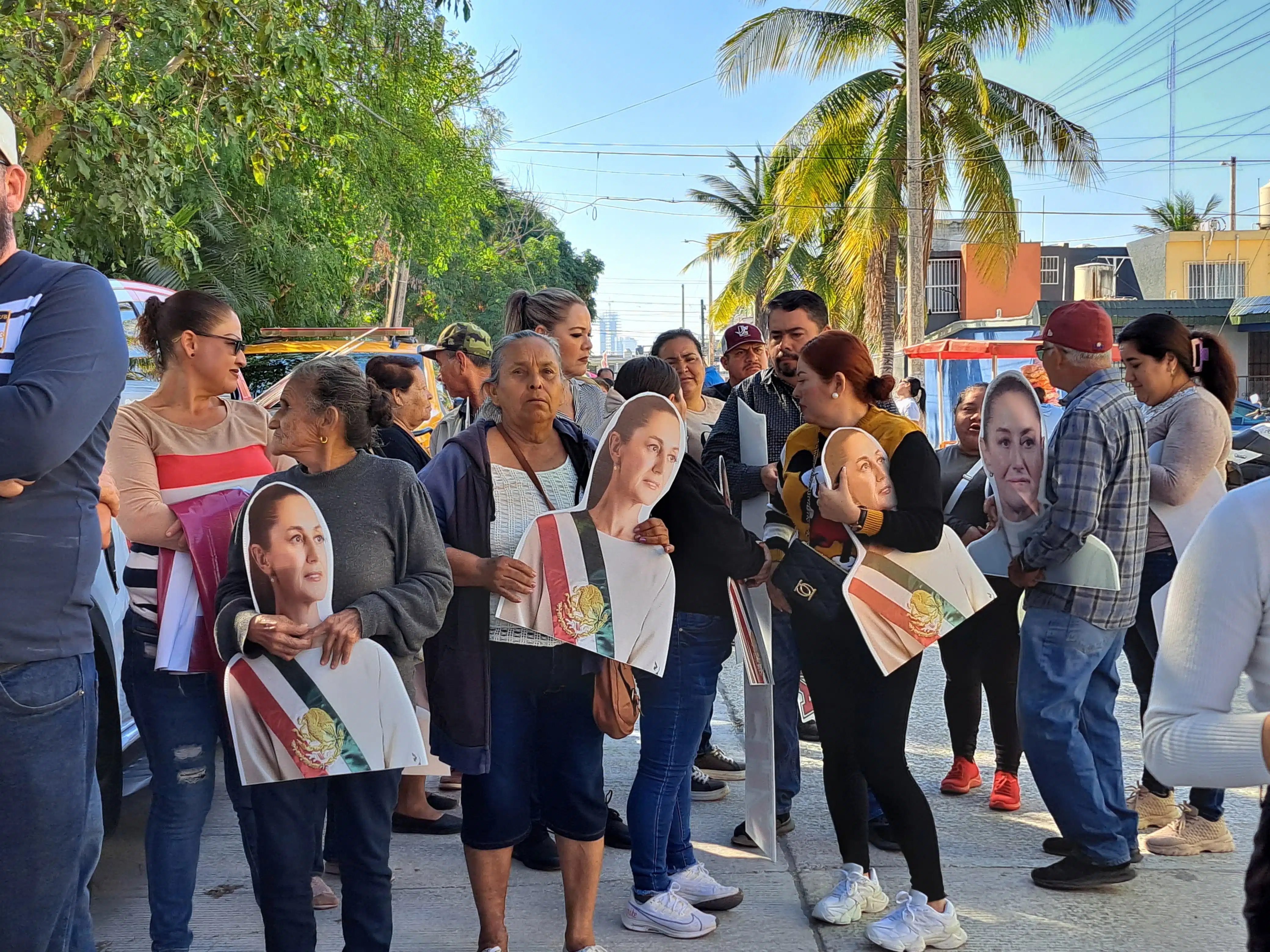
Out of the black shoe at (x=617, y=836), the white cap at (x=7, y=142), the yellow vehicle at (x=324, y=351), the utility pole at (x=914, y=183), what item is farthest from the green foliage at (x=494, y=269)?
the white cap at (x=7, y=142)

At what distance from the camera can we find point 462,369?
222 inches

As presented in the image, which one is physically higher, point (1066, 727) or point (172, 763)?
point (172, 763)

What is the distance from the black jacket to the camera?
3.28 meters

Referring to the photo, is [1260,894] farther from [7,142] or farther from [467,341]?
[467,341]

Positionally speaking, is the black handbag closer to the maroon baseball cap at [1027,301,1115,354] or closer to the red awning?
the maroon baseball cap at [1027,301,1115,354]

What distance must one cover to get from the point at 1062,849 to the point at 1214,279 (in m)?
42.3

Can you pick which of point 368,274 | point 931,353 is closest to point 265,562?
point 931,353

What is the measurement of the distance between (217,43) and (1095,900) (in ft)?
28.8

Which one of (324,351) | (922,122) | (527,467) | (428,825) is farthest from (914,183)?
(527,467)

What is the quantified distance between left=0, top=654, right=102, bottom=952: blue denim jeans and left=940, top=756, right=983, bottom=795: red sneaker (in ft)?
12.8

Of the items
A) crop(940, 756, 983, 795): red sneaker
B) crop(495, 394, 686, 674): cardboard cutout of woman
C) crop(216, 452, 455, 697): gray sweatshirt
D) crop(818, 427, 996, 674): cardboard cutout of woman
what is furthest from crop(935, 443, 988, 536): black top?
crop(216, 452, 455, 697): gray sweatshirt

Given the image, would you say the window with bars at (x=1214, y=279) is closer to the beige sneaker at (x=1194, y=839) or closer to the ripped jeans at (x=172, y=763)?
the beige sneaker at (x=1194, y=839)

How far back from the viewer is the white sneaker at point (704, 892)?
399 centimetres

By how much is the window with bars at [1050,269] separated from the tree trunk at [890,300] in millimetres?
20754
